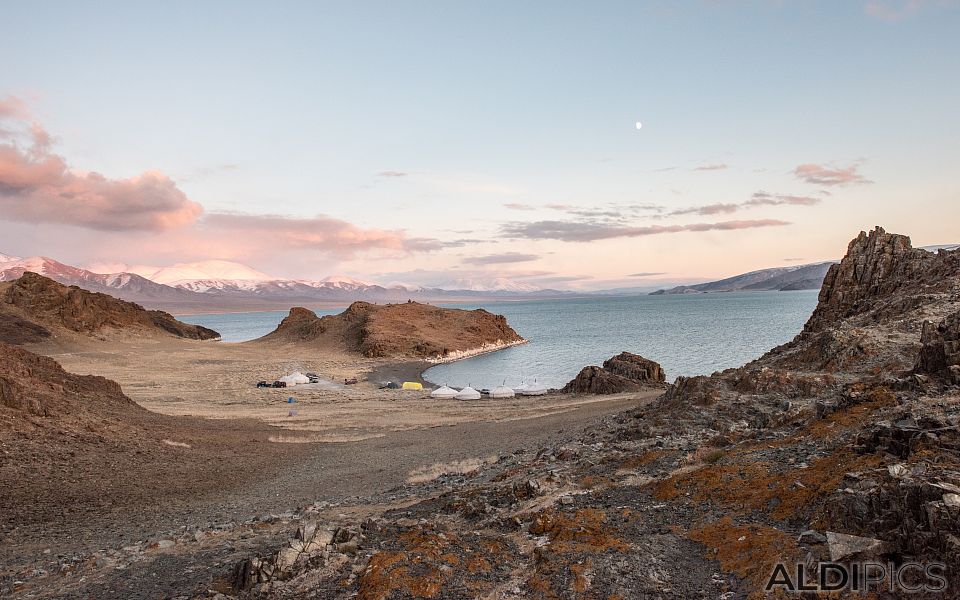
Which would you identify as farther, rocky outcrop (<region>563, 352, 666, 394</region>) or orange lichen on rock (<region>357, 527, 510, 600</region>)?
rocky outcrop (<region>563, 352, 666, 394</region>)

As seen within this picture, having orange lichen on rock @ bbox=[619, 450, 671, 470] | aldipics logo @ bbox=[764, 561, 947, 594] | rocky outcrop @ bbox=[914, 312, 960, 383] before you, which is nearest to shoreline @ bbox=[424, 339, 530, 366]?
orange lichen on rock @ bbox=[619, 450, 671, 470]

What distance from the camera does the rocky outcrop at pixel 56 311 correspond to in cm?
8869

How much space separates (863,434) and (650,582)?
18.5ft

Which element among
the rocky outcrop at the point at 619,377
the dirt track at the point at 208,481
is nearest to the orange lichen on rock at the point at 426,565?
the dirt track at the point at 208,481

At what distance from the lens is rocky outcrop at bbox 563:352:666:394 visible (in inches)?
1788

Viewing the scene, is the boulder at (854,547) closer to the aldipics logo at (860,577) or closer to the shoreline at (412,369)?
the aldipics logo at (860,577)

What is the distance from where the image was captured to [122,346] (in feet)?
302

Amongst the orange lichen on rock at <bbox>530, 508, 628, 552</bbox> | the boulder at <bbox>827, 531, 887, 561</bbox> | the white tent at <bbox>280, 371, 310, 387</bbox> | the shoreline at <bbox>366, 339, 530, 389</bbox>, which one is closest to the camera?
the boulder at <bbox>827, 531, 887, 561</bbox>

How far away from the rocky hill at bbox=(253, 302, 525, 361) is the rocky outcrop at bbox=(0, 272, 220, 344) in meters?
25.6

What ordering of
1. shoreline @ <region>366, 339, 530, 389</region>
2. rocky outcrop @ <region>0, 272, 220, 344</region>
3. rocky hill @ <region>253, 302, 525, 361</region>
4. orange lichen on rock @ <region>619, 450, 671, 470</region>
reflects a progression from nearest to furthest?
orange lichen on rock @ <region>619, 450, 671, 470</region>, shoreline @ <region>366, 339, 530, 389</region>, rocky outcrop @ <region>0, 272, 220, 344</region>, rocky hill @ <region>253, 302, 525, 361</region>

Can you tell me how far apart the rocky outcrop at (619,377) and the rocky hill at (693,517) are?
27688 mm

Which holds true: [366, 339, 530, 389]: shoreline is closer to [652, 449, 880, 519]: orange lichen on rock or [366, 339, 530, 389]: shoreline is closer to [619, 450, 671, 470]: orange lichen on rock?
[619, 450, 671, 470]: orange lichen on rock

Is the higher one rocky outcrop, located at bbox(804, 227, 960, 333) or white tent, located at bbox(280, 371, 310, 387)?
rocky outcrop, located at bbox(804, 227, 960, 333)

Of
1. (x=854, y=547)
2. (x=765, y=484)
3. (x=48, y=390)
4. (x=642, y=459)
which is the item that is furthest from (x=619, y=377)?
(x=854, y=547)
